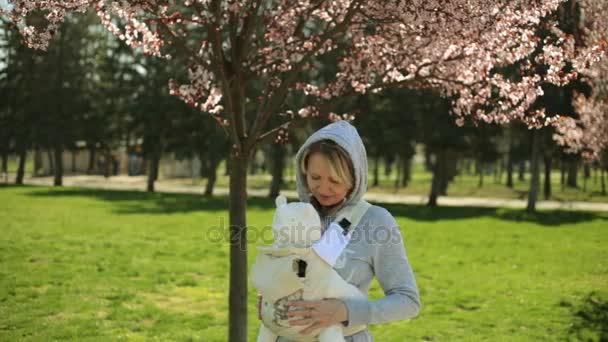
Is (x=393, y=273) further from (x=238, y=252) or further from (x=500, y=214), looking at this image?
(x=500, y=214)

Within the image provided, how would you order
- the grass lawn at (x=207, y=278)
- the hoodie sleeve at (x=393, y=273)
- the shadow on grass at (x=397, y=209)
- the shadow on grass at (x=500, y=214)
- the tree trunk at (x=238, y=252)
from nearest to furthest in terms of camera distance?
the hoodie sleeve at (x=393, y=273) < the tree trunk at (x=238, y=252) < the grass lawn at (x=207, y=278) < the shadow on grass at (x=500, y=214) < the shadow on grass at (x=397, y=209)

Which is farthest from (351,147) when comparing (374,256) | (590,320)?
(590,320)

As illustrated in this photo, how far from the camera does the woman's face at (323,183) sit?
103 inches

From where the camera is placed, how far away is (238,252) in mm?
6008

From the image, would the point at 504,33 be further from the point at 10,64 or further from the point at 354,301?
the point at 10,64

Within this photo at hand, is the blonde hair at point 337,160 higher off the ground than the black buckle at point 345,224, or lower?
higher

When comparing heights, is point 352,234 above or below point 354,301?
above

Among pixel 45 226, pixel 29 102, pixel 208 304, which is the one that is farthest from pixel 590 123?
pixel 29 102

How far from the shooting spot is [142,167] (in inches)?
2069

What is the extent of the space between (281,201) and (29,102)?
42.9m

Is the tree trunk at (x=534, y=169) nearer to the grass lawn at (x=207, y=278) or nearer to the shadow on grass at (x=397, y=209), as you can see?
the shadow on grass at (x=397, y=209)

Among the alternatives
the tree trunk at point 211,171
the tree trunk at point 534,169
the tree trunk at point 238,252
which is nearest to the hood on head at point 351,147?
A: the tree trunk at point 238,252

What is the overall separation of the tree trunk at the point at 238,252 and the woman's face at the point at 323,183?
3314 mm

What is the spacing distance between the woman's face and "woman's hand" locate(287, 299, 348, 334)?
0.51m
